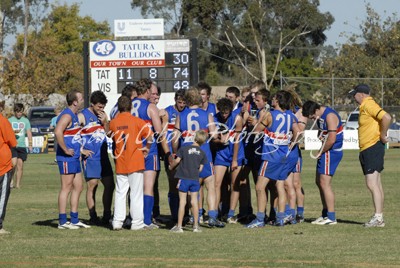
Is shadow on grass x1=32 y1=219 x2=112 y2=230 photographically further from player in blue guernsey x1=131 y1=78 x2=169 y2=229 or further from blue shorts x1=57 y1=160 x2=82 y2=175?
blue shorts x1=57 y1=160 x2=82 y2=175

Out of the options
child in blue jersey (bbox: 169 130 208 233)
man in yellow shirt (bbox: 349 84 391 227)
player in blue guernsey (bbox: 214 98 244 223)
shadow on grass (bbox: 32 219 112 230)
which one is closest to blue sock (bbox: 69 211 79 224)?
Answer: shadow on grass (bbox: 32 219 112 230)

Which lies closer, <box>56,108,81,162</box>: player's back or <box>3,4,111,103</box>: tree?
<box>56,108,81,162</box>: player's back

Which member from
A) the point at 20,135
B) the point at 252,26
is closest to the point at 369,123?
the point at 20,135

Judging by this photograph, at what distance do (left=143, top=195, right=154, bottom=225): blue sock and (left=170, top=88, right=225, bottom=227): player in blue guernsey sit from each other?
0.85 m

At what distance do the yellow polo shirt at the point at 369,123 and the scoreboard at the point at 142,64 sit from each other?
19972 mm

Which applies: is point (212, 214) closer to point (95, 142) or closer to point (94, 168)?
point (94, 168)

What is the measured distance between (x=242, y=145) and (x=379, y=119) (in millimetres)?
2317

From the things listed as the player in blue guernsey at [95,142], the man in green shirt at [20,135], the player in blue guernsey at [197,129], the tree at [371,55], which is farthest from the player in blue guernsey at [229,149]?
the tree at [371,55]

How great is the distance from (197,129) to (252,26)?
5221cm

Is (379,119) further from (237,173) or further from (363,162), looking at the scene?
(237,173)

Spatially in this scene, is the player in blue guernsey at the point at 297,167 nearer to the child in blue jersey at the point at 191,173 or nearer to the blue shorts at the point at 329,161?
the blue shorts at the point at 329,161

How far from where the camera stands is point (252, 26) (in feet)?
219

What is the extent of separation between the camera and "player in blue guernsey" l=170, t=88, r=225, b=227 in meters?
15.1

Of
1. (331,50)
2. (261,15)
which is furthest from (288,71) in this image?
(261,15)
